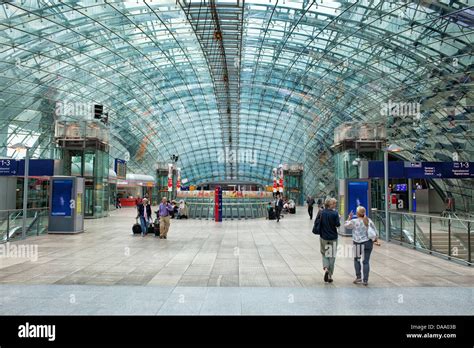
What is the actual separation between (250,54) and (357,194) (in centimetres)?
2683

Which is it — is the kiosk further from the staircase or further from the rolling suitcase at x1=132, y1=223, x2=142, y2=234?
the staircase

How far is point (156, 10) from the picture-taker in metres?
30.6

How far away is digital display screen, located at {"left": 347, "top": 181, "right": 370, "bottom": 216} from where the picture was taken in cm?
1919

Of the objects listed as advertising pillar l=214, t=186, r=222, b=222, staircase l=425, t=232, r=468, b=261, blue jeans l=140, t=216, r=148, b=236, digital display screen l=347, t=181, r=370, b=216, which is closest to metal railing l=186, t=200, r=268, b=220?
advertising pillar l=214, t=186, r=222, b=222

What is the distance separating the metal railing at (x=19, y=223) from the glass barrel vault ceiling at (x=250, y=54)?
47.6ft

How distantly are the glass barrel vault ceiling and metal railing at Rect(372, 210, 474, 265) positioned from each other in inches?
609

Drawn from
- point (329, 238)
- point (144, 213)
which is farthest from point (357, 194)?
point (329, 238)

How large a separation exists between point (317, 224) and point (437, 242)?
19.6ft

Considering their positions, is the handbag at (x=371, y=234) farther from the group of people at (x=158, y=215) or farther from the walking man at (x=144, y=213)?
the walking man at (x=144, y=213)

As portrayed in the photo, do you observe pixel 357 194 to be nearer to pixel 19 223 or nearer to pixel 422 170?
pixel 422 170

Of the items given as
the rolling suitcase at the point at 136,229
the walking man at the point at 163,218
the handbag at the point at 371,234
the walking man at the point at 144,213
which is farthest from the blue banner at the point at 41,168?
the handbag at the point at 371,234

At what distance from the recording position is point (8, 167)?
71.1 ft

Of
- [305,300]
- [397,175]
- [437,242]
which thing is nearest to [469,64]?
[397,175]
